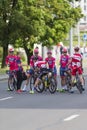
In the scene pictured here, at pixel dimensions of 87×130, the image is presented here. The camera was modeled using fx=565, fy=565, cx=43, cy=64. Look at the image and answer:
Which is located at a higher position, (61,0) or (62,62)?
(61,0)

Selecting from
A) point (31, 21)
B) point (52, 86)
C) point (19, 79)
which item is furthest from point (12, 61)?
point (31, 21)

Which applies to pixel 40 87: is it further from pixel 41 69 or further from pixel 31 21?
pixel 31 21

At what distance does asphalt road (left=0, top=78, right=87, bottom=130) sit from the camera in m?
13.1

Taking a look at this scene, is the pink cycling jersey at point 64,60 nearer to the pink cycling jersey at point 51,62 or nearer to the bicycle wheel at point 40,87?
the pink cycling jersey at point 51,62

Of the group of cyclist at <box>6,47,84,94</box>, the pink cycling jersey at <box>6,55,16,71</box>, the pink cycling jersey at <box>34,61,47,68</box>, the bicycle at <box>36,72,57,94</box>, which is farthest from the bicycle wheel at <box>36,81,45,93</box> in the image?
the pink cycling jersey at <box>6,55,16,71</box>

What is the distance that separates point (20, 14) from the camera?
130 feet

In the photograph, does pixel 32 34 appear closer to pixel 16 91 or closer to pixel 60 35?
pixel 60 35

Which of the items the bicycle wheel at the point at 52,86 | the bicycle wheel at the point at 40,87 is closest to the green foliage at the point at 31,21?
the bicycle wheel at the point at 40,87

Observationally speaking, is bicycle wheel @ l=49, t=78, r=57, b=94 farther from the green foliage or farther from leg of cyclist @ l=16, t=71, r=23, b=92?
the green foliage
